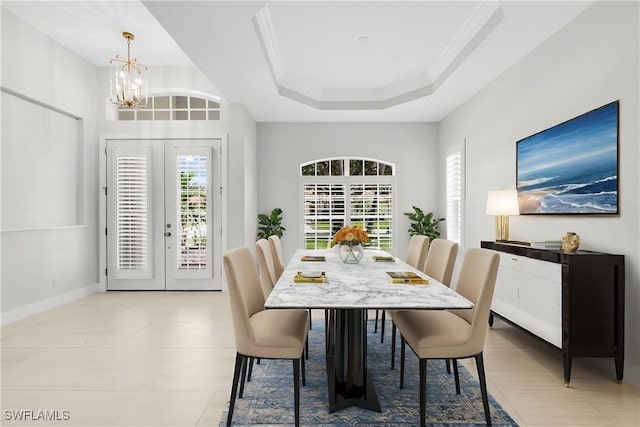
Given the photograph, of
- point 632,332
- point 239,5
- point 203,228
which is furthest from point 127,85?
point 632,332

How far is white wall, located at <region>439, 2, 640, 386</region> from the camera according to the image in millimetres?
2531

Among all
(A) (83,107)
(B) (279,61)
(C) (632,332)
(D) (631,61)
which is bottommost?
(C) (632,332)

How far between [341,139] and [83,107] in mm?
3926

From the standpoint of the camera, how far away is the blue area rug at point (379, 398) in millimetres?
2115

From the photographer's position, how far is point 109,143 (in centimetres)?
569

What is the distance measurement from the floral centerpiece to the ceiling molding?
193cm

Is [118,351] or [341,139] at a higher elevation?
[341,139]

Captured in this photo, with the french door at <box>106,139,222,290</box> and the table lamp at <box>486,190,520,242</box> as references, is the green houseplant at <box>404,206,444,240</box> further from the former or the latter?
the french door at <box>106,139,222,290</box>

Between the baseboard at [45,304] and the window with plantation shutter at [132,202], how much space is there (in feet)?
2.45

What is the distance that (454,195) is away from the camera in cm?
593

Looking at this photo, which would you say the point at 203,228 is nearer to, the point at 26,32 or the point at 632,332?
the point at 26,32

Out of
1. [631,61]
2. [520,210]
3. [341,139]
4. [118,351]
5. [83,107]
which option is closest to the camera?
[631,61]

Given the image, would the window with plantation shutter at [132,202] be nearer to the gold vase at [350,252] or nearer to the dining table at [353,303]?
the gold vase at [350,252]

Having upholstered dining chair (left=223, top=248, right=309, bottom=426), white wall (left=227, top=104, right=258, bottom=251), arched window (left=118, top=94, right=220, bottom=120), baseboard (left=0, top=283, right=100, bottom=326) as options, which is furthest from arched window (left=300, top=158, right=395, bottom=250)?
upholstered dining chair (left=223, top=248, right=309, bottom=426)
